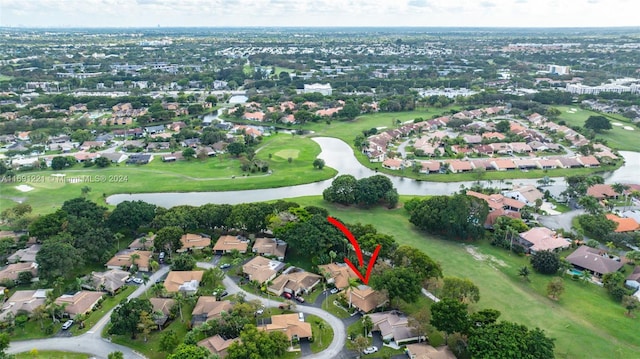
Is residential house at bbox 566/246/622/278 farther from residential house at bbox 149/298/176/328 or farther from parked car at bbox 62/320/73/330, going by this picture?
parked car at bbox 62/320/73/330

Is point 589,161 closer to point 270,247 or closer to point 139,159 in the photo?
point 270,247

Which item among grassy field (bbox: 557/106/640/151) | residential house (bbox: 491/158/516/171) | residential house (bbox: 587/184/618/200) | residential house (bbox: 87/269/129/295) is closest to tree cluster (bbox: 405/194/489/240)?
residential house (bbox: 587/184/618/200)

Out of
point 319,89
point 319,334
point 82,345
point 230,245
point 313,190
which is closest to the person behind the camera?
point 82,345

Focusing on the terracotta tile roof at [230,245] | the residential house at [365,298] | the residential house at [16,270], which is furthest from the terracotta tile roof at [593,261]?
the residential house at [16,270]

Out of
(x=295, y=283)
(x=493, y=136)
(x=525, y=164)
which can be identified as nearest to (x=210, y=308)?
(x=295, y=283)

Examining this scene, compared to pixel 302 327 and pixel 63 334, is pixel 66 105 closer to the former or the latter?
pixel 63 334
